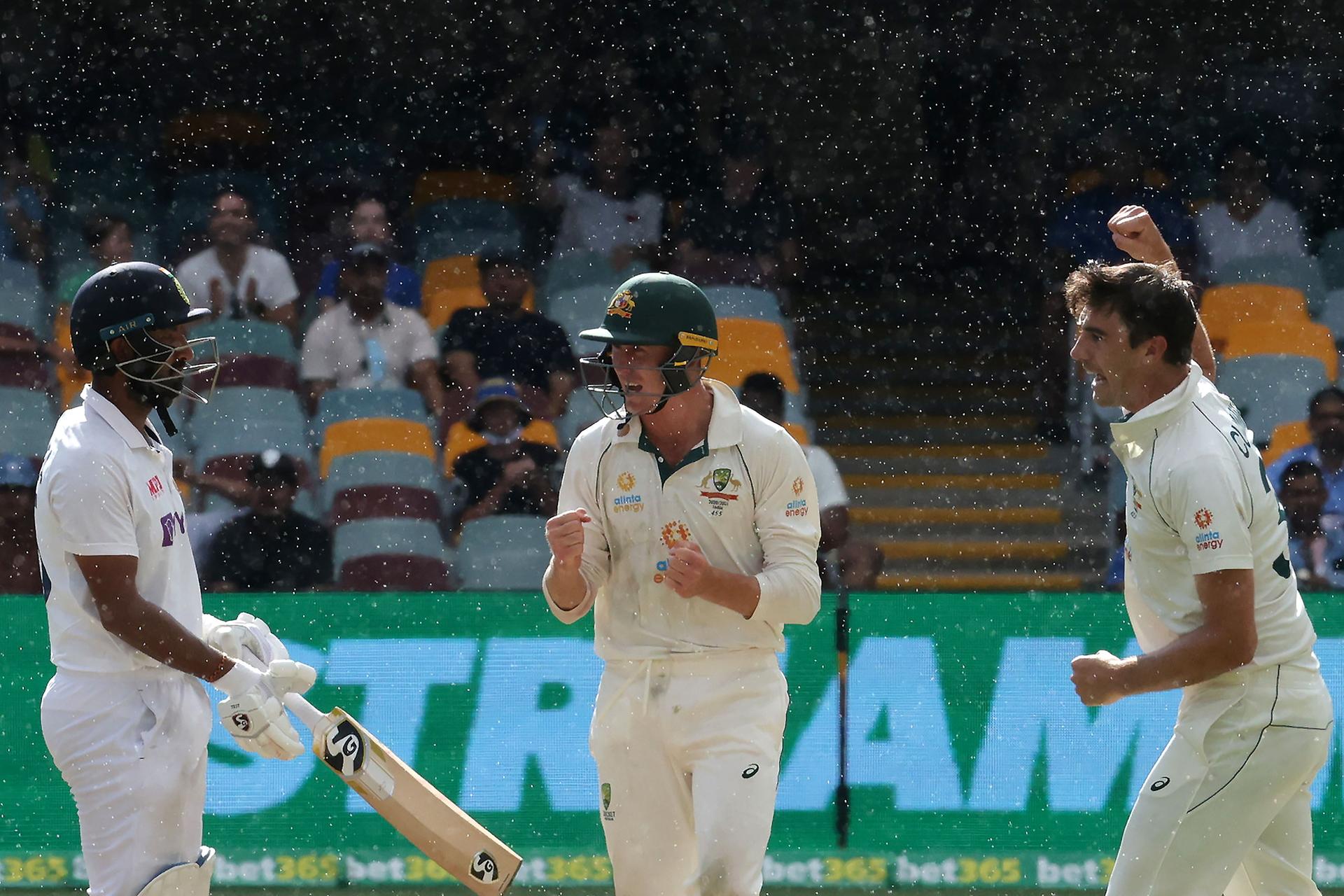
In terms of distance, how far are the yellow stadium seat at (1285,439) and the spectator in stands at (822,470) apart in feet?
8.03

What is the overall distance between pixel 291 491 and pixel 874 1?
19.9 feet

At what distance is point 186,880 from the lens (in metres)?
4.03

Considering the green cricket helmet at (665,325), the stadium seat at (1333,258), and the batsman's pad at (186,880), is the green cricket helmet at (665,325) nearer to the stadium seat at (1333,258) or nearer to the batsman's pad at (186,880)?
the batsman's pad at (186,880)

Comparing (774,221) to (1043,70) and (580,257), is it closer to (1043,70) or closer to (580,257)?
(580,257)

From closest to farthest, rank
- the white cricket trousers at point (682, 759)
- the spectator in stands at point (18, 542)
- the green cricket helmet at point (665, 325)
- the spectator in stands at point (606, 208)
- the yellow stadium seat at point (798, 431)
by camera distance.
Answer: the white cricket trousers at point (682, 759) < the green cricket helmet at point (665, 325) < the spectator in stands at point (18, 542) < the yellow stadium seat at point (798, 431) < the spectator in stands at point (606, 208)

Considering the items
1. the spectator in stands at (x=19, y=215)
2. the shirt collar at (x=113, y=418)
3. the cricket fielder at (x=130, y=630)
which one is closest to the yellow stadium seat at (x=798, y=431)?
the spectator in stands at (x=19, y=215)

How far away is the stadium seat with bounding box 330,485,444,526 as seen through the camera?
27.7 feet

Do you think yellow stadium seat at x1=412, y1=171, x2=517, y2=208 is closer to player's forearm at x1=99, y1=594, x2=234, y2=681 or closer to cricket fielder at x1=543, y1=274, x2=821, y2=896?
cricket fielder at x1=543, y1=274, x2=821, y2=896

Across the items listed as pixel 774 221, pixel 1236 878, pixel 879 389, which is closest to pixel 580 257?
pixel 774 221

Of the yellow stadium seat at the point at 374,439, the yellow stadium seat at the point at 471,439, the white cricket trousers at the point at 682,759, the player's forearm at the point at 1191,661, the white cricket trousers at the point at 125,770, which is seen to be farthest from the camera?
the yellow stadium seat at the point at 374,439

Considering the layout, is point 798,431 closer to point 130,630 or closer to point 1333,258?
point 1333,258

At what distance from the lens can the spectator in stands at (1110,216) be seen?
34.8 feet

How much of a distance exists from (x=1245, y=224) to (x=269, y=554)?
650 centimetres

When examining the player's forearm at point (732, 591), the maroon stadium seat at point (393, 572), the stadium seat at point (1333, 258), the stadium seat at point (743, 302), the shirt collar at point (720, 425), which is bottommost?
the maroon stadium seat at point (393, 572)
